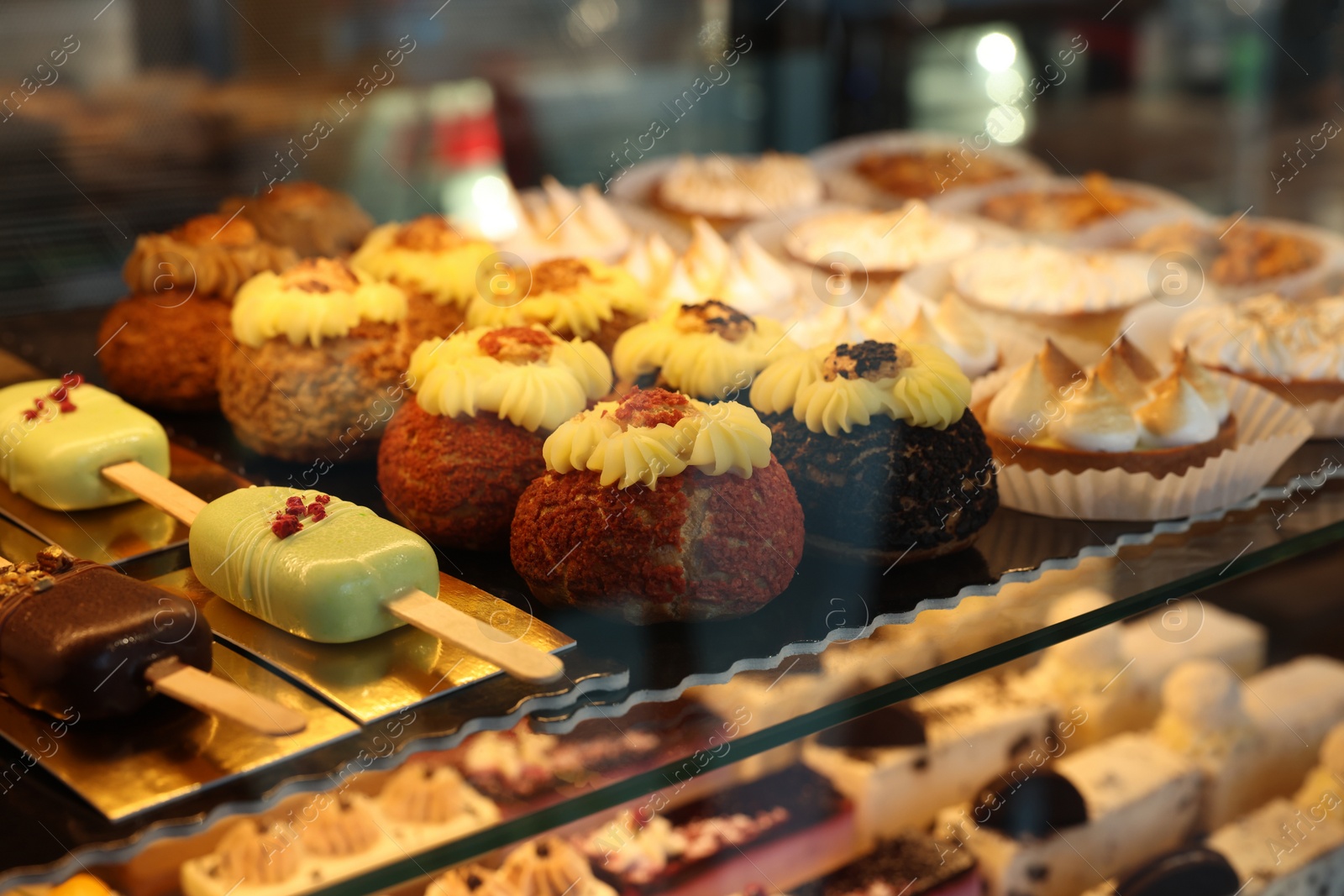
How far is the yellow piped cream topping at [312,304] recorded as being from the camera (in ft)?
6.72

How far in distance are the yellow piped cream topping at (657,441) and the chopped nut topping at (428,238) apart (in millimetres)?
880

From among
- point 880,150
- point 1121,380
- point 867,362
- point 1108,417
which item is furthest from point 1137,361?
point 880,150

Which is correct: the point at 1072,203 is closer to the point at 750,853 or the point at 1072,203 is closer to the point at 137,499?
the point at 750,853

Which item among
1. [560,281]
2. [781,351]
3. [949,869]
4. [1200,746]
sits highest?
[560,281]

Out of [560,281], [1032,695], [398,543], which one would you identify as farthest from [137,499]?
[1032,695]

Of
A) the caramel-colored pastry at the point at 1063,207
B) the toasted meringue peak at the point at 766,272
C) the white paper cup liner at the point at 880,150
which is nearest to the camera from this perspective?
the toasted meringue peak at the point at 766,272

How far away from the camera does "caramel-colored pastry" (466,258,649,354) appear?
2.17 metres

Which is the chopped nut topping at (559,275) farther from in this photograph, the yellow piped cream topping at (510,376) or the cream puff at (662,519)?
the cream puff at (662,519)

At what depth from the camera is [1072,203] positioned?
11.2 ft

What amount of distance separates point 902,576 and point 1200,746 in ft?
4.24

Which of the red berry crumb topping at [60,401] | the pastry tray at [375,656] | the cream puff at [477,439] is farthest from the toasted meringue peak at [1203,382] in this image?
the red berry crumb topping at [60,401]

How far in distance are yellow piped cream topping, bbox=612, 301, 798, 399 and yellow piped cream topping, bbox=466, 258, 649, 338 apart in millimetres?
143

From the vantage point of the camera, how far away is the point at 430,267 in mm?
2373

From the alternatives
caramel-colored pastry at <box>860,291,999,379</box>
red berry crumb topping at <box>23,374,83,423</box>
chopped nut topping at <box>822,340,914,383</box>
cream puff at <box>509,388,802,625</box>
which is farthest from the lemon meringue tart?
red berry crumb topping at <box>23,374,83,423</box>
